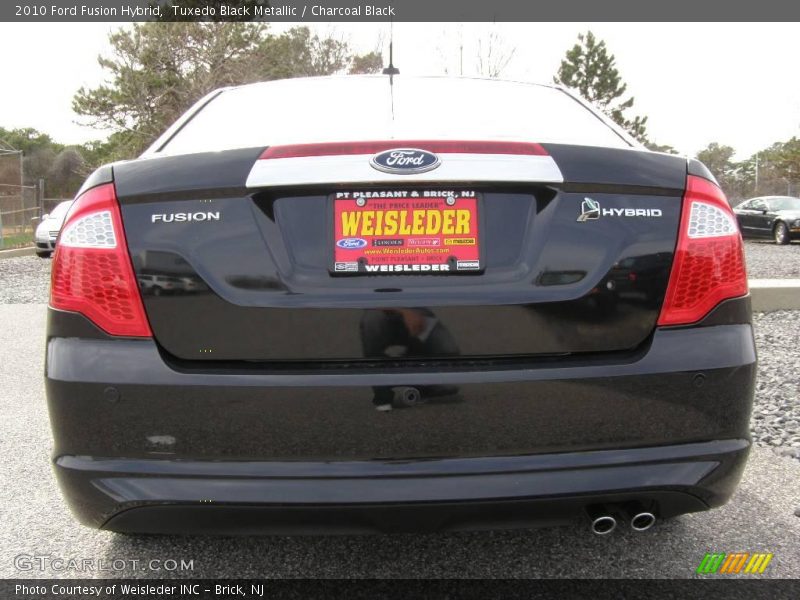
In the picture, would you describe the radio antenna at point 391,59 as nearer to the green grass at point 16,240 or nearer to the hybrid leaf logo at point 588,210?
the hybrid leaf logo at point 588,210

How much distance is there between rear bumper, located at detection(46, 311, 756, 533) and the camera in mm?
1755

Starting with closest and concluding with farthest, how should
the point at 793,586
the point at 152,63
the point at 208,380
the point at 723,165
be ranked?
the point at 208,380, the point at 793,586, the point at 152,63, the point at 723,165

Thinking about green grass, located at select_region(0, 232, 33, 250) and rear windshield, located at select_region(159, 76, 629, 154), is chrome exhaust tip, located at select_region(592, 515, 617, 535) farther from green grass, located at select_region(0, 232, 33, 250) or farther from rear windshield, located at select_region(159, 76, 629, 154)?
green grass, located at select_region(0, 232, 33, 250)

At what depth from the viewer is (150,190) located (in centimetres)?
184

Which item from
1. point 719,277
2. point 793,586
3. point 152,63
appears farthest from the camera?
point 152,63

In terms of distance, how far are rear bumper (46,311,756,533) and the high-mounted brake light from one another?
543 millimetres

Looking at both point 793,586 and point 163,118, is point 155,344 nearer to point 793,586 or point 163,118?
point 793,586

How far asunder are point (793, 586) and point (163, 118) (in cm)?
2881

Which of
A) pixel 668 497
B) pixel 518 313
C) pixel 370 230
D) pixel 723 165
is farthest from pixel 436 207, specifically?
pixel 723 165

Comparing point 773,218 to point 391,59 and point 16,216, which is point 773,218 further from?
point 16,216

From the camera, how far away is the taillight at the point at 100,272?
1807 mm

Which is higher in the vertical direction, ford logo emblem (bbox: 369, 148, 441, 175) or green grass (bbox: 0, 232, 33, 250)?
ford logo emblem (bbox: 369, 148, 441, 175)

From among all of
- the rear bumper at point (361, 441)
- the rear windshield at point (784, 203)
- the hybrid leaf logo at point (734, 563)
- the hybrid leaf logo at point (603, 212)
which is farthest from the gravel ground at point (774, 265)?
the rear bumper at point (361, 441)

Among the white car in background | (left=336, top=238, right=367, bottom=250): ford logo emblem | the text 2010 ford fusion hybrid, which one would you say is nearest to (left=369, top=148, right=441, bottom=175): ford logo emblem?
the text 2010 ford fusion hybrid
